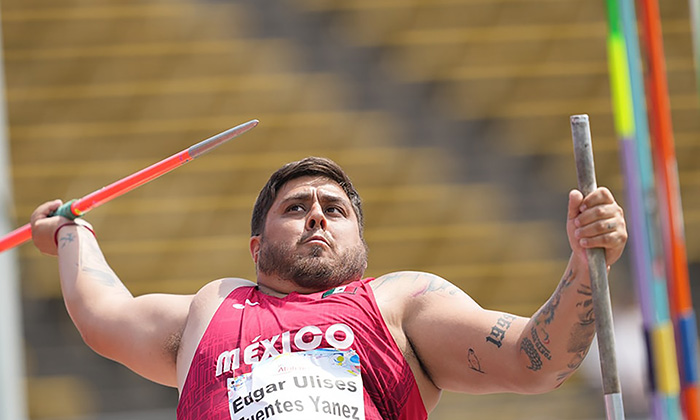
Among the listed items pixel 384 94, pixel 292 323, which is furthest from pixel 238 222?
pixel 292 323

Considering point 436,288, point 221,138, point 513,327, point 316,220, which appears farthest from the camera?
point 221,138

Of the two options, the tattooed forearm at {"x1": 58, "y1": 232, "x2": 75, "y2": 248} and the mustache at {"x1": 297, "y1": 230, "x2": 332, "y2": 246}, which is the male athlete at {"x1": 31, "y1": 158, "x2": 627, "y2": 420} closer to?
the mustache at {"x1": 297, "y1": 230, "x2": 332, "y2": 246}

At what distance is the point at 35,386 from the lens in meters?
5.89

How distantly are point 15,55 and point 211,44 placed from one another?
4.28 ft

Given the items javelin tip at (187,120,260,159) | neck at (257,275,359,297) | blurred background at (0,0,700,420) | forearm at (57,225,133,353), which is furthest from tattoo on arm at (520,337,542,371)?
blurred background at (0,0,700,420)

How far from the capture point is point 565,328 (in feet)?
6.51

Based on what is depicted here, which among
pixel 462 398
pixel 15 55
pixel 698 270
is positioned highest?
pixel 15 55

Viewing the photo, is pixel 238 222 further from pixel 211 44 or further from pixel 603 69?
pixel 603 69

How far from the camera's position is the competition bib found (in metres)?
2.05

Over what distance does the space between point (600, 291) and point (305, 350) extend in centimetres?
61

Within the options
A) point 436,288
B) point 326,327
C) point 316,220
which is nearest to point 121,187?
point 316,220

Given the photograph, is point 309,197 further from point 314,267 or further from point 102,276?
point 102,276

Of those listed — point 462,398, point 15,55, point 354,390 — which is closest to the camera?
point 354,390

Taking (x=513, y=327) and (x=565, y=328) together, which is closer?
(x=565, y=328)
